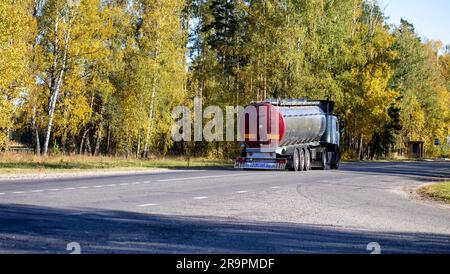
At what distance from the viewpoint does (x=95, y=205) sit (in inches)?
488

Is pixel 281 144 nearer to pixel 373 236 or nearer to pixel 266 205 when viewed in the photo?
pixel 266 205

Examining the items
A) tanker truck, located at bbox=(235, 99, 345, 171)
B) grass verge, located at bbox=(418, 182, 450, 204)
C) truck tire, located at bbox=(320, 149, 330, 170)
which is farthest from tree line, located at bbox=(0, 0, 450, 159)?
grass verge, located at bbox=(418, 182, 450, 204)

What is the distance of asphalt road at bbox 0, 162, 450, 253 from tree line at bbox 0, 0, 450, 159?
1571 cm

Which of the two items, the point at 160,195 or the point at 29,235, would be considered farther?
the point at 160,195

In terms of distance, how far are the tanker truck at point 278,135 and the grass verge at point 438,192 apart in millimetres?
9751

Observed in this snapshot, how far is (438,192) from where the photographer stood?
17156 millimetres

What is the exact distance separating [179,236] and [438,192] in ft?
38.5

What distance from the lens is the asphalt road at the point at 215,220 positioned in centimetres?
771

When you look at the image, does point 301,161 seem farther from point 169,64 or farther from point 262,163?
point 169,64

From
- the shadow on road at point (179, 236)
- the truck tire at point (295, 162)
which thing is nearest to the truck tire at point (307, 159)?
the truck tire at point (295, 162)

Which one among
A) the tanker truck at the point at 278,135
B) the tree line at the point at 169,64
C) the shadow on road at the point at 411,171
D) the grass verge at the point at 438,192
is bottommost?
the grass verge at the point at 438,192

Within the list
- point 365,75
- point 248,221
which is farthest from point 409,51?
point 248,221

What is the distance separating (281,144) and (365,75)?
26.1 meters

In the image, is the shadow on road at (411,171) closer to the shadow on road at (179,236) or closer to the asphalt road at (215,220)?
the asphalt road at (215,220)
